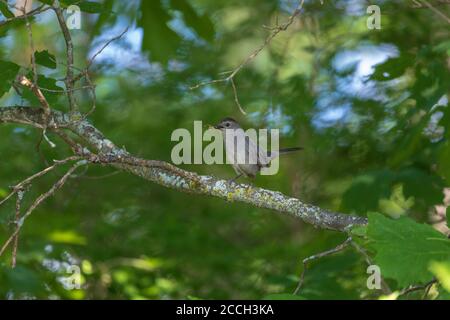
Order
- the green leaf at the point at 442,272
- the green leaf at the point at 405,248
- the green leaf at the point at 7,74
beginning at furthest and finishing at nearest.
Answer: the green leaf at the point at 7,74, the green leaf at the point at 405,248, the green leaf at the point at 442,272

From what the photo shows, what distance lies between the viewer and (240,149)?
613 centimetres

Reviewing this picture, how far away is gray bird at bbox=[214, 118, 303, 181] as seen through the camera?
6102mm

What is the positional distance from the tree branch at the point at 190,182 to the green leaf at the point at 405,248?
0.71 m

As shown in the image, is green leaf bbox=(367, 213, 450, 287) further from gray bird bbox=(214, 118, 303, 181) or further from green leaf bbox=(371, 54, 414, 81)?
gray bird bbox=(214, 118, 303, 181)

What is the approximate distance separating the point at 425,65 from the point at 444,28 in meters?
1.09

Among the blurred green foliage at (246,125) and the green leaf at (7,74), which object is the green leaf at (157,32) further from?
the green leaf at (7,74)

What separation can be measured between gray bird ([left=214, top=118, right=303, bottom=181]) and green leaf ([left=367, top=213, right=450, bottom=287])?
3186mm

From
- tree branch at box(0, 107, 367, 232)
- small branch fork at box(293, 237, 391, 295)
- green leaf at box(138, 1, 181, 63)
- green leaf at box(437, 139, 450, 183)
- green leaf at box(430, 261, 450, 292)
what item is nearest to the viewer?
green leaf at box(430, 261, 450, 292)

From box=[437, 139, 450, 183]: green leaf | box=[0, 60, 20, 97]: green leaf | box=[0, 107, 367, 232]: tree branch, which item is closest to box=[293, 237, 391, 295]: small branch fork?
box=[0, 107, 367, 232]: tree branch

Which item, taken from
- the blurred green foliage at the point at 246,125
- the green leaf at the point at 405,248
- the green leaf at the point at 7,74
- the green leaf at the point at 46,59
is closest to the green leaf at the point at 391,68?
the blurred green foliage at the point at 246,125

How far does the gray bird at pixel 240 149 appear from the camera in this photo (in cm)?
610
